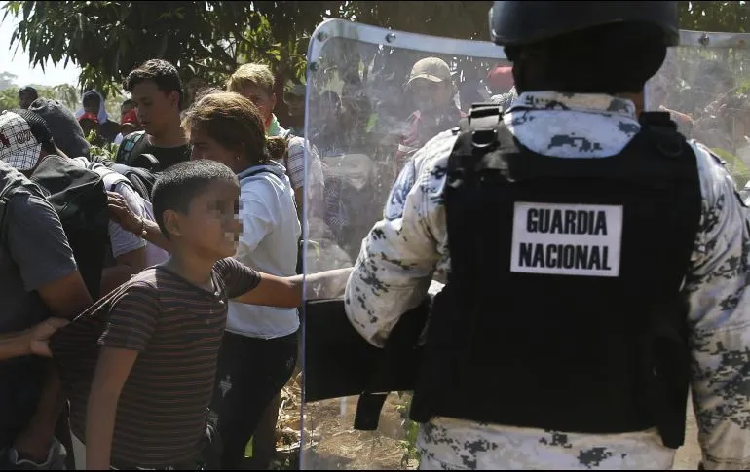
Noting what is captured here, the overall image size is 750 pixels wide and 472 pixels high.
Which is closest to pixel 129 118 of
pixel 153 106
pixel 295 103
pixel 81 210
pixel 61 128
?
pixel 295 103

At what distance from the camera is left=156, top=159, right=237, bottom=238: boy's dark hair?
2.18 meters

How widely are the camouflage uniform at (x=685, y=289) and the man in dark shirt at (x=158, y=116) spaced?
7.33 ft

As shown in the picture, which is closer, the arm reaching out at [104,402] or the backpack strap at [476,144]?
the backpack strap at [476,144]

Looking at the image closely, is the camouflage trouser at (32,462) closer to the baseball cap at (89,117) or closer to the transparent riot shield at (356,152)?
the transparent riot shield at (356,152)

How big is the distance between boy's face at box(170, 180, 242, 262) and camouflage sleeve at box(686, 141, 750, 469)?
113cm

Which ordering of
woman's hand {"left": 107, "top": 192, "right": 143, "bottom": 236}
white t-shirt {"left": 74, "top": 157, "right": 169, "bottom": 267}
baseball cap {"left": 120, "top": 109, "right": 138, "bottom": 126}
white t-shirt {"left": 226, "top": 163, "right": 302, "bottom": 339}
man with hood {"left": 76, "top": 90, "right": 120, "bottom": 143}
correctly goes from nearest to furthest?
1. woman's hand {"left": 107, "top": 192, "right": 143, "bottom": 236}
2. white t-shirt {"left": 226, "top": 163, "right": 302, "bottom": 339}
3. white t-shirt {"left": 74, "top": 157, "right": 169, "bottom": 267}
4. baseball cap {"left": 120, "top": 109, "right": 138, "bottom": 126}
5. man with hood {"left": 76, "top": 90, "right": 120, "bottom": 143}

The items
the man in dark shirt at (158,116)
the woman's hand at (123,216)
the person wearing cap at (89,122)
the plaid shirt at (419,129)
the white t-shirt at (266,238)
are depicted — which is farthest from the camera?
the person wearing cap at (89,122)

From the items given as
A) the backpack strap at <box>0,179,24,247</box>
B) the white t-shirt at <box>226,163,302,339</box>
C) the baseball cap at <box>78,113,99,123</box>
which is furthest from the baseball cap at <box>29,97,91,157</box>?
the baseball cap at <box>78,113,99,123</box>

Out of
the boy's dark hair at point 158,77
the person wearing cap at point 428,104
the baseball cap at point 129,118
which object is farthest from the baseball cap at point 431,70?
the baseball cap at point 129,118

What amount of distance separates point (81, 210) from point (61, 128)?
1159mm

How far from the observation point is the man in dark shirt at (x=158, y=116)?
3.73 m

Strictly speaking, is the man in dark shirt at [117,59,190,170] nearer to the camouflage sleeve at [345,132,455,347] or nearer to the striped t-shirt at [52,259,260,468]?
the striped t-shirt at [52,259,260,468]

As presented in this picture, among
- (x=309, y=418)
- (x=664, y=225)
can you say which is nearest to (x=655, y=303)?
(x=664, y=225)

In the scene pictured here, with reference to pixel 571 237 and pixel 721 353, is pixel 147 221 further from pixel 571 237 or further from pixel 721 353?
pixel 721 353
